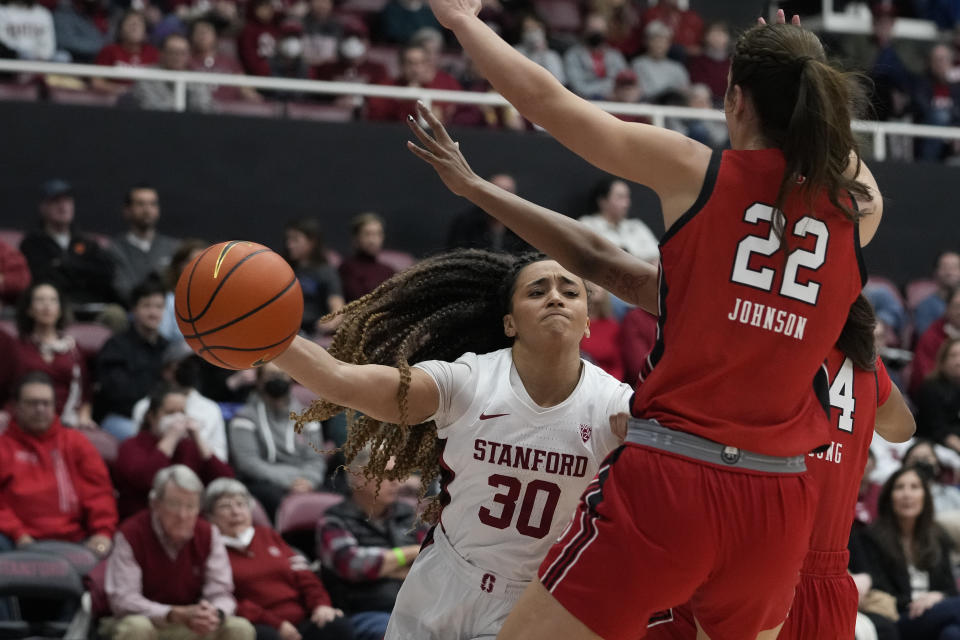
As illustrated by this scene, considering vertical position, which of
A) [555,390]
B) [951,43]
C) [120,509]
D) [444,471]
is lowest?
[120,509]

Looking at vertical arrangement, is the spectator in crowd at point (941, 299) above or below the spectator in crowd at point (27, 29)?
below

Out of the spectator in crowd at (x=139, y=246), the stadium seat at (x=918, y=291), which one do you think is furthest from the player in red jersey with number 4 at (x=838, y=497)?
the stadium seat at (x=918, y=291)

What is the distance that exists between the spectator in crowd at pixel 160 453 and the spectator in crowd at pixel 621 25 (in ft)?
23.4

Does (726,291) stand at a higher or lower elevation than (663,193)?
lower

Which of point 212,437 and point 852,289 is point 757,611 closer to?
point 852,289

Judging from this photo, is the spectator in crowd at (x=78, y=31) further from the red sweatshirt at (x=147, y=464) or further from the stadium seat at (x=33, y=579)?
the stadium seat at (x=33, y=579)

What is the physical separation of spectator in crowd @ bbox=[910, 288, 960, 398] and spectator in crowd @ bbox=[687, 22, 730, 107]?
351cm

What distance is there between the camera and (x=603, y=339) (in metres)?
9.52

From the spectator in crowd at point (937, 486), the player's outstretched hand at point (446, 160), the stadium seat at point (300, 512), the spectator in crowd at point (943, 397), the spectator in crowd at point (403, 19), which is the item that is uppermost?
the spectator in crowd at point (403, 19)

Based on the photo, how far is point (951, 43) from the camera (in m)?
14.7

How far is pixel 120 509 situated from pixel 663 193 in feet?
17.8

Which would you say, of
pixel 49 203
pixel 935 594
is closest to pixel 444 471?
pixel 935 594

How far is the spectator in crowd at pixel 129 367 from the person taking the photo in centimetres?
841

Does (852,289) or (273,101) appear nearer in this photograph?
(852,289)
